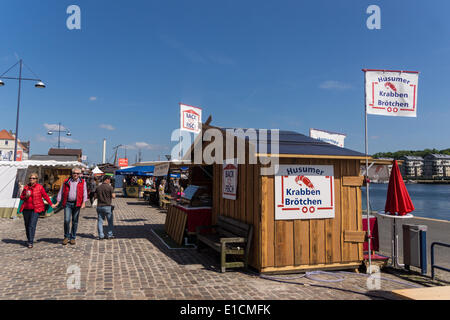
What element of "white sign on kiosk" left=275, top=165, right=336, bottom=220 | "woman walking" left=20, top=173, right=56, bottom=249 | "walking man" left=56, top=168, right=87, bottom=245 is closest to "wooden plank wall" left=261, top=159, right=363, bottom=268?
"white sign on kiosk" left=275, top=165, right=336, bottom=220

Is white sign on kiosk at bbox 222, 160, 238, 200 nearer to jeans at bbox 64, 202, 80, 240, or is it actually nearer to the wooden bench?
the wooden bench

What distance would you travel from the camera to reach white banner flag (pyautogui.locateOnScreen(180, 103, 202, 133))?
464 inches

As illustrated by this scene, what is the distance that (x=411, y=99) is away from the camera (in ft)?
20.9

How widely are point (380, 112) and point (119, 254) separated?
21.6ft

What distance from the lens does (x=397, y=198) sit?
7.00 meters

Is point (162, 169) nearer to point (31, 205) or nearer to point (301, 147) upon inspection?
point (31, 205)

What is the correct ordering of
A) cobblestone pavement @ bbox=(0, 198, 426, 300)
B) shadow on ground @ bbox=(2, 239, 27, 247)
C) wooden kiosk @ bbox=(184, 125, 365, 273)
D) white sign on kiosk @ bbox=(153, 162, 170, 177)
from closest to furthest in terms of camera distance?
cobblestone pavement @ bbox=(0, 198, 426, 300) < wooden kiosk @ bbox=(184, 125, 365, 273) < shadow on ground @ bbox=(2, 239, 27, 247) < white sign on kiosk @ bbox=(153, 162, 170, 177)

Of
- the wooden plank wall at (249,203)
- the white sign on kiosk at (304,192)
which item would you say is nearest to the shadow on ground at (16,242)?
the wooden plank wall at (249,203)

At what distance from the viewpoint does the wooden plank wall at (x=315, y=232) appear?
6.13 m

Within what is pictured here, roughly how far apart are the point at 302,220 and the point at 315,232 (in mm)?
382

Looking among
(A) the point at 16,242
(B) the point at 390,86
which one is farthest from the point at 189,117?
(B) the point at 390,86

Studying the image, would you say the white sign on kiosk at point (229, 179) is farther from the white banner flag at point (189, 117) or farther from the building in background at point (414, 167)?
the building in background at point (414, 167)

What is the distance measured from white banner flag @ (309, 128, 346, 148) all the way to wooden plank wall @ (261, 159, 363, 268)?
7.57m
